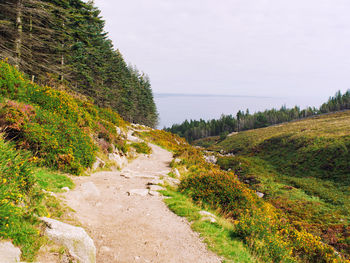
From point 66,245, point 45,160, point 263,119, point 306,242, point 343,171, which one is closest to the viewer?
point 66,245

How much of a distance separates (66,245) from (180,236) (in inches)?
112

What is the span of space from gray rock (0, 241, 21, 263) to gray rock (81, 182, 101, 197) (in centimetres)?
437

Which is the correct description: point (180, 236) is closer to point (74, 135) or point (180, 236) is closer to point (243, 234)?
point (243, 234)

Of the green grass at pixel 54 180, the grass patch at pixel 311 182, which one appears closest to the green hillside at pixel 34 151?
the green grass at pixel 54 180

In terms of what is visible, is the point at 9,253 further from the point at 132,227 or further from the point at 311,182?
the point at 311,182

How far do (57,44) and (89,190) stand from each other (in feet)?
68.6

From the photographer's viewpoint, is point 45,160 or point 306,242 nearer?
point 306,242

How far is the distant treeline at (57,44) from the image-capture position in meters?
15.9

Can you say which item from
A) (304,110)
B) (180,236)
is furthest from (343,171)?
(304,110)

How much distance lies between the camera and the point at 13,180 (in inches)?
157

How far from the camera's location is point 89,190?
7.75m

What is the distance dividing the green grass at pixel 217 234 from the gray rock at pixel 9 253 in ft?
13.0

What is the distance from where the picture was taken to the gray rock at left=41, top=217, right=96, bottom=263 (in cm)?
369

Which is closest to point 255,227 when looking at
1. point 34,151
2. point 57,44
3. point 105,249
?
point 105,249
